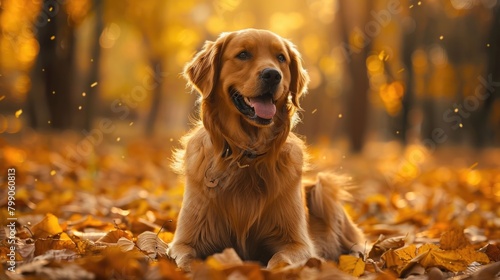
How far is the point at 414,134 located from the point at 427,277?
27.1 m

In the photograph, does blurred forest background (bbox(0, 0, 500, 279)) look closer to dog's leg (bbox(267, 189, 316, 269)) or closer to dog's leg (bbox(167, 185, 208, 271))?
dog's leg (bbox(167, 185, 208, 271))

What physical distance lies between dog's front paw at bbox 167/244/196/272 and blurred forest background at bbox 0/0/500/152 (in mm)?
1298

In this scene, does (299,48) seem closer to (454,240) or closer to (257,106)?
(454,240)

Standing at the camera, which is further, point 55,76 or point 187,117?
point 55,76

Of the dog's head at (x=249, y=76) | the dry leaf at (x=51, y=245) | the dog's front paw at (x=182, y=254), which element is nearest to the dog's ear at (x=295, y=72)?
the dog's head at (x=249, y=76)

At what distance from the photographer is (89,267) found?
247 centimetres

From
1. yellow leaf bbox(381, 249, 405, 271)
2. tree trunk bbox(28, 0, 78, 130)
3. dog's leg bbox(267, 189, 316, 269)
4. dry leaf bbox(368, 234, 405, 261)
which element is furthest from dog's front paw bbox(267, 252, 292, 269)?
tree trunk bbox(28, 0, 78, 130)

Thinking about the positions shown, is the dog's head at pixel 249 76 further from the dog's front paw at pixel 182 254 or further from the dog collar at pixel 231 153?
the dog's front paw at pixel 182 254

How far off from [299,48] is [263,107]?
77.9 feet

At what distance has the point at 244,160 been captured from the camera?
381 centimetres

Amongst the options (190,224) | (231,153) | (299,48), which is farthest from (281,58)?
(299,48)

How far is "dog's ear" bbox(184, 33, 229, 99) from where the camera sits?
12.9 ft

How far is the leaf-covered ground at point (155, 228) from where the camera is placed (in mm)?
2643

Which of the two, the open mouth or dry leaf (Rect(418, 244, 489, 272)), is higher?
the open mouth
